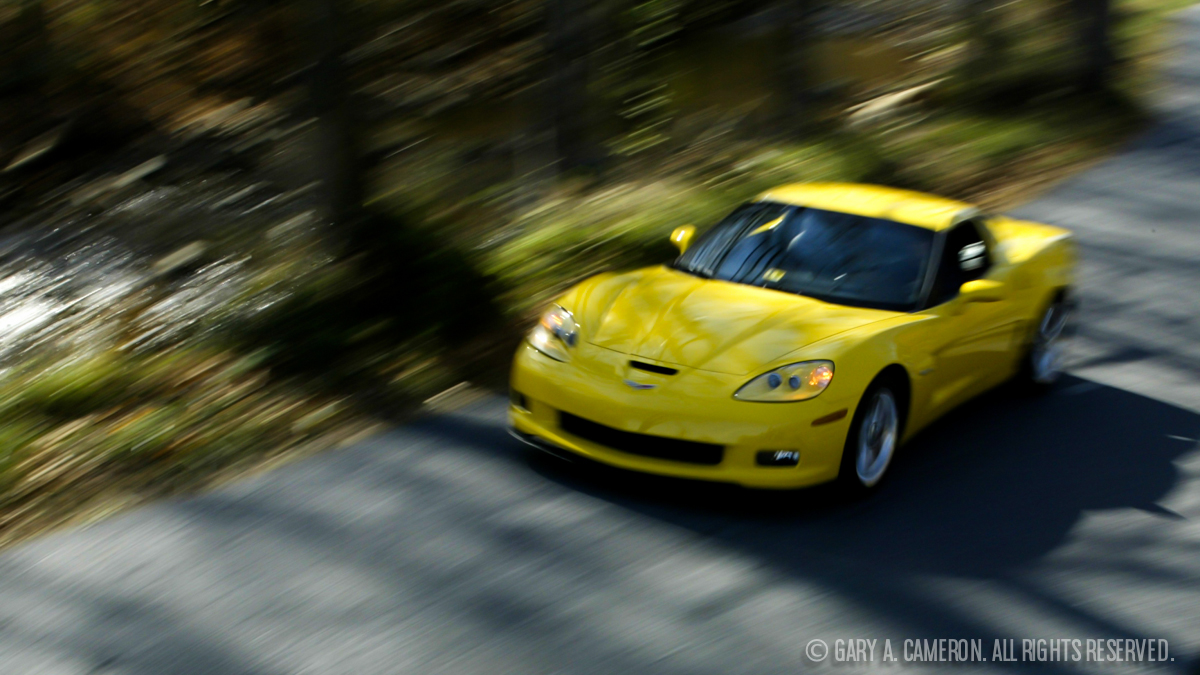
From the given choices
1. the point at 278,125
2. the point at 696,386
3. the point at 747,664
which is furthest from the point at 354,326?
the point at 278,125

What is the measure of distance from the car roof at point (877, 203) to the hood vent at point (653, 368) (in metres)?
1.80

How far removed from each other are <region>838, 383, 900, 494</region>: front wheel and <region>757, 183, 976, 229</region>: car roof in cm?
128

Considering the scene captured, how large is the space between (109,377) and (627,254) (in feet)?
12.8

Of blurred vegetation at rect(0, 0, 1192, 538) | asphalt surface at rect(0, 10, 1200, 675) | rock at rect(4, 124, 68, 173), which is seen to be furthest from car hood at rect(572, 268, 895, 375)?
rock at rect(4, 124, 68, 173)

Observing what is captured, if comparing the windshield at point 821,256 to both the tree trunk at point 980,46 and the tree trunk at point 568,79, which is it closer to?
the tree trunk at point 568,79

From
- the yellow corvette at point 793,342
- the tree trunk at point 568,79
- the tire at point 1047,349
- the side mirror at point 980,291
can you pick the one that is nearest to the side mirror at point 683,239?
the yellow corvette at point 793,342

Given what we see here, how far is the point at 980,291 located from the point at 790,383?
150 centimetres

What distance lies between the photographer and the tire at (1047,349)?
678cm

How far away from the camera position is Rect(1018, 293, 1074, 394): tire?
6.78 metres

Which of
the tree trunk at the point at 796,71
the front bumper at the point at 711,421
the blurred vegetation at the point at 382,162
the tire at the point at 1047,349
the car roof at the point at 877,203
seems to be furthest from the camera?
the tree trunk at the point at 796,71

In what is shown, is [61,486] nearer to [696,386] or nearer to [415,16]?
[696,386]

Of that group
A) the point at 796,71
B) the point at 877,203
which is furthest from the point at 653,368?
the point at 796,71

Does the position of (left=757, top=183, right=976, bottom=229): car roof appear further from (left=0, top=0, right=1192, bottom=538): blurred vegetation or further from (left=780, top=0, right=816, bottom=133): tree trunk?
(left=780, top=0, right=816, bottom=133): tree trunk

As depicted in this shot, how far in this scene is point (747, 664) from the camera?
405cm
